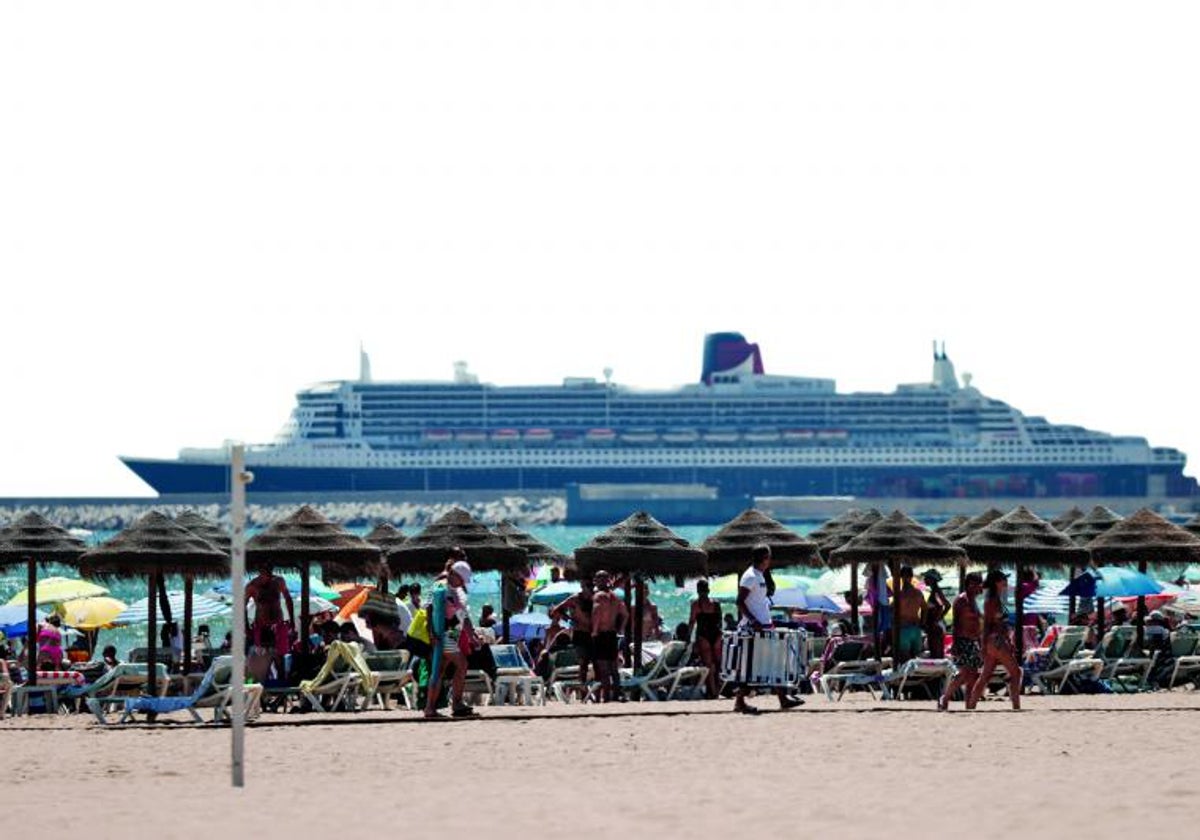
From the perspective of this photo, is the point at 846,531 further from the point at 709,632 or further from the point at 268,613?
the point at 268,613

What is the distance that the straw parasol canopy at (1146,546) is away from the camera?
21641 mm

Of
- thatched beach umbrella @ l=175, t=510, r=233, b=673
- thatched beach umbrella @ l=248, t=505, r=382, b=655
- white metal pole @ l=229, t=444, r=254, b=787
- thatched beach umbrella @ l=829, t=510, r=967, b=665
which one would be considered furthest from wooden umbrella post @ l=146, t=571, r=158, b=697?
white metal pole @ l=229, t=444, r=254, b=787

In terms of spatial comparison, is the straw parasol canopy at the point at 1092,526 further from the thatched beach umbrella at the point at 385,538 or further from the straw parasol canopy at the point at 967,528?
the thatched beach umbrella at the point at 385,538

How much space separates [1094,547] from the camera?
70.7 ft

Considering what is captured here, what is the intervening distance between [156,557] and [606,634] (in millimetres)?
3169

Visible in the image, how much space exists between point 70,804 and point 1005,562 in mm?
10911

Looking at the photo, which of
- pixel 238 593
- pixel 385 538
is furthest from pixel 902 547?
pixel 238 593

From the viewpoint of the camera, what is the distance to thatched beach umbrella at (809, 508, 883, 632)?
24641 millimetres

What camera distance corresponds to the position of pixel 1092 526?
25.5 meters

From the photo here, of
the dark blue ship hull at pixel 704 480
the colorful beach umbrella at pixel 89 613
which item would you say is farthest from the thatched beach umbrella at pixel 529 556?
the dark blue ship hull at pixel 704 480

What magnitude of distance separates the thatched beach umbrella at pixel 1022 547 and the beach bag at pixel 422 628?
5.97 m

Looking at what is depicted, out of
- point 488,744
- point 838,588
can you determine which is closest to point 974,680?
point 488,744

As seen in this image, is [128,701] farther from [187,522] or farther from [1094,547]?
[1094,547]

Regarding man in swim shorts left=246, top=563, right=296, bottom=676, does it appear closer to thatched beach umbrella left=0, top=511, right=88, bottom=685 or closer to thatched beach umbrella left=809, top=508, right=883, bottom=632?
thatched beach umbrella left=0, top=511, right=88, bottom=685
